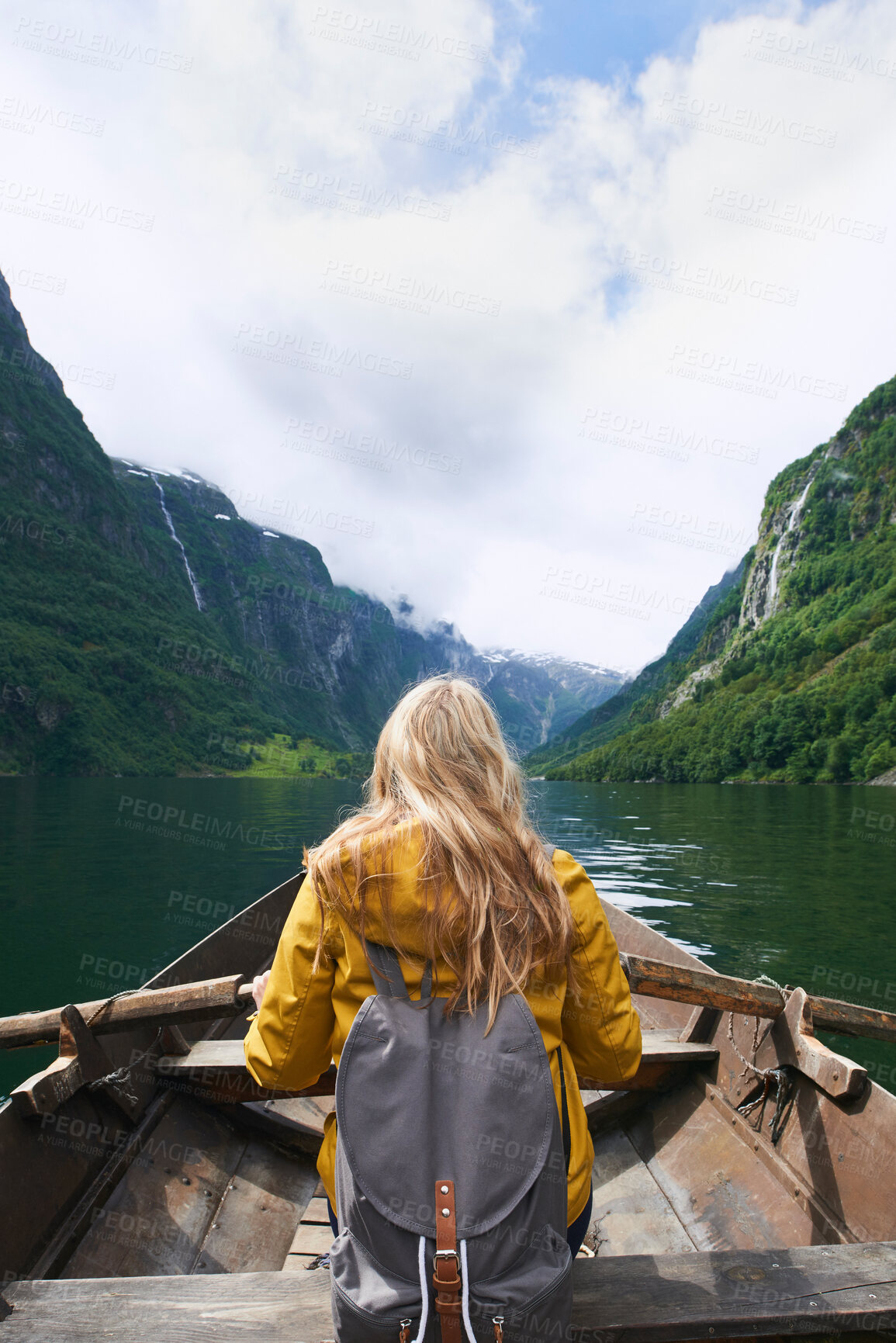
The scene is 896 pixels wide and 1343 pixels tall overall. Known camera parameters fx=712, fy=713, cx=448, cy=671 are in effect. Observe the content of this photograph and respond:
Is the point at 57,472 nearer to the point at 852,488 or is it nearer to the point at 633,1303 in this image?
the point at 852,488

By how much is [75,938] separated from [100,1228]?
10474mm

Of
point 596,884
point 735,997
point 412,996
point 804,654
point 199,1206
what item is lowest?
point 596,884

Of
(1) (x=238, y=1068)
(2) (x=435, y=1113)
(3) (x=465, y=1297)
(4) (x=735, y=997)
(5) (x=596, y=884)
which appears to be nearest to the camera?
(3) (x=465, y=1297)

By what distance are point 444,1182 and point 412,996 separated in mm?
469

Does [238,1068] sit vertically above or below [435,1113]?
below

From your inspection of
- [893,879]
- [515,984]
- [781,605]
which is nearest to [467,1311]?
[515,984]

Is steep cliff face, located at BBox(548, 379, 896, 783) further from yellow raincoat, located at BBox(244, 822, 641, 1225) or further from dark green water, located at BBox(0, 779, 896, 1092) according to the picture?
yellow raincoat, located at BBox(244, 822, 641, 1225)

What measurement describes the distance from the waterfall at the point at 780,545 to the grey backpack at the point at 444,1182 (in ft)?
520

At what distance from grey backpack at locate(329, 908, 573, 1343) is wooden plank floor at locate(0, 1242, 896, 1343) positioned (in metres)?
0.93

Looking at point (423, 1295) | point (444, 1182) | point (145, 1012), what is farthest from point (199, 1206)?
point (444, 1182)

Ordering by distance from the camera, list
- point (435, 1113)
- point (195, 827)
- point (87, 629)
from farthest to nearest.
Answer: point (87, 629) < point (195, 827) < point (435, 1113)

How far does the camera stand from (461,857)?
6.80 ft

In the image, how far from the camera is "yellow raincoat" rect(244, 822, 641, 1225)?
2.05m

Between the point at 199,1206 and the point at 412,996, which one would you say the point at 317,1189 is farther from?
the point at 412,996
